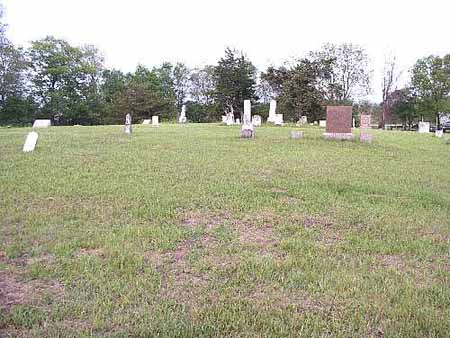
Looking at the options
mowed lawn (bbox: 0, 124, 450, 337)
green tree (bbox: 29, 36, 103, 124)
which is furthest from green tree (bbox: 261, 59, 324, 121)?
mowed lawn (bbox: 0, 124, 450, 337)

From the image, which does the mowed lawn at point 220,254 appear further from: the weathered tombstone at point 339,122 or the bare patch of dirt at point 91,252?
the weathered tombstone at point 339,122

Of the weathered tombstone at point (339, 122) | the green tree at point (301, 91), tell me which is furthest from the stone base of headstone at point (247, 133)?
the green tree at point (301, 91)

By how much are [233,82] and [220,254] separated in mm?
37202

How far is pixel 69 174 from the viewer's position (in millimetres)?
7191

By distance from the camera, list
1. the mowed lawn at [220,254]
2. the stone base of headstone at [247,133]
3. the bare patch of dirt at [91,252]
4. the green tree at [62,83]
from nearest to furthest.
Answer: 1. the mowed lawn at [220,254]
2. the bare patch of dirt at [91,252]
3. the stone base of headstone at [247,133]
4. the green tree at [62,83]

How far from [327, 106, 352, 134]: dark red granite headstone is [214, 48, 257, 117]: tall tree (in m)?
24.4

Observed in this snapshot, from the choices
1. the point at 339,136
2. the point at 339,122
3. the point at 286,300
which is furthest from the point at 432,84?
the point at 286,300

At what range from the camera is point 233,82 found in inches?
1566

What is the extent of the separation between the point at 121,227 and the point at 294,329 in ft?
7.96

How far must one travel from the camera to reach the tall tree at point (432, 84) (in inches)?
1921

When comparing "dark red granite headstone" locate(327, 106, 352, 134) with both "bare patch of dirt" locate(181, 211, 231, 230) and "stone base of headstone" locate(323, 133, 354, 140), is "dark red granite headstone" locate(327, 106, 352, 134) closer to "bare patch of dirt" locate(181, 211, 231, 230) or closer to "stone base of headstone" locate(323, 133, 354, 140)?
"stone base of headstone" locate(323, 133, 354, 140)

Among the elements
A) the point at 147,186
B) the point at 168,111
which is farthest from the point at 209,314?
the point at 168,111

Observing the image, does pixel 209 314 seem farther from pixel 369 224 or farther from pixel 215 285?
pixel 369 224

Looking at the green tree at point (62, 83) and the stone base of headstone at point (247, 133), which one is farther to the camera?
the green tree at point (62, 83)
